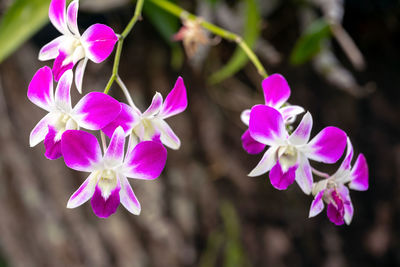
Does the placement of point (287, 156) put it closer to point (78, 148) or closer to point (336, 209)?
point (336, 209)

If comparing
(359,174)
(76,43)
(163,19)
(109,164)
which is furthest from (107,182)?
(163,19)

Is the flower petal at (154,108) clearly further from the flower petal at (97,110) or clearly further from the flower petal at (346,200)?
the flower petal at (346,200)

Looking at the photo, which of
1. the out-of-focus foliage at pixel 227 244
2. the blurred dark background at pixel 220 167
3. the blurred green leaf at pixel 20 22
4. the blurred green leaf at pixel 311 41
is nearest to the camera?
the blurred green leaf at pixel 20 22

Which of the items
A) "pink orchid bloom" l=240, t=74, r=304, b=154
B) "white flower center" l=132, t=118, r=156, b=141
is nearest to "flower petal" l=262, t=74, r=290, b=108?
"pink orchid bloom" l=240, t=74, r=304, b=154

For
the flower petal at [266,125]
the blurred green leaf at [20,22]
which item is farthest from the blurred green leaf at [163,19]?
the flower petal at [266,125]

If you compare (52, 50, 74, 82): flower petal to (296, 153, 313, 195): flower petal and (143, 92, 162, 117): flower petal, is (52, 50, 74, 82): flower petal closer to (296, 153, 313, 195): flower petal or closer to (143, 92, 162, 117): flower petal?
(143, 92, 162, 117): flower petal
